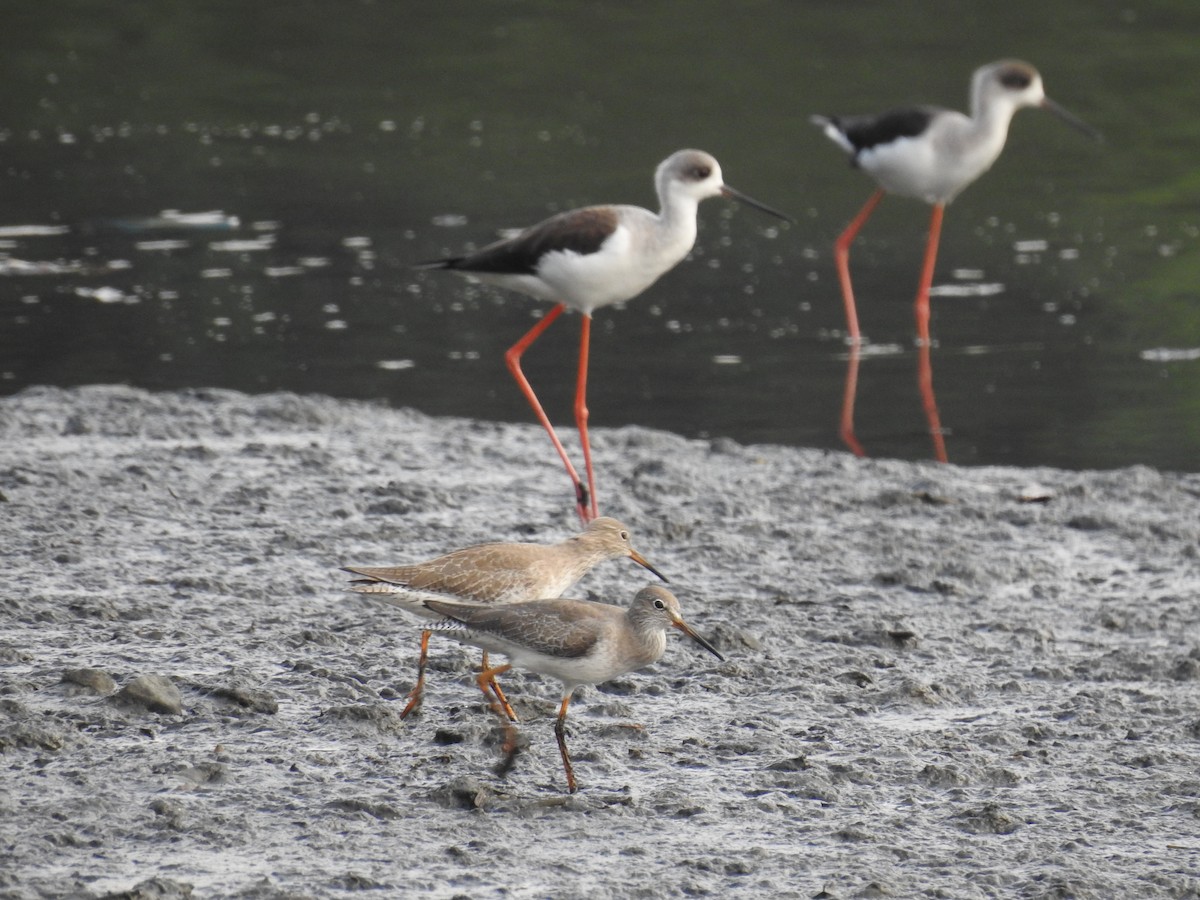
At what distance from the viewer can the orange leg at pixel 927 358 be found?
393 inches

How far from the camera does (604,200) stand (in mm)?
15430

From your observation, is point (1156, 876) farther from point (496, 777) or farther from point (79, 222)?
point (79, 222)

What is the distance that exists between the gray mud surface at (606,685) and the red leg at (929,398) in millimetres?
662

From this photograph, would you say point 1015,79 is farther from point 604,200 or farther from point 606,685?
point 606,685

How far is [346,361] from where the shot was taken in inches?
440

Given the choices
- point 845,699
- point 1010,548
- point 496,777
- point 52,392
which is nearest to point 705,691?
point 845,699

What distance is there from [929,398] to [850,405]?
0.53 meters

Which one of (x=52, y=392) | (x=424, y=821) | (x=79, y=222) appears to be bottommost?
(x=424, y=821)

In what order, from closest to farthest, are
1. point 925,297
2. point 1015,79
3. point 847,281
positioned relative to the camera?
1. point 925,297
2. point 847,281
3. point 1015,79

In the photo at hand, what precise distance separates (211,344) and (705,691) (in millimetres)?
6187

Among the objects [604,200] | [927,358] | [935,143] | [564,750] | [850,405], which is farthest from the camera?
[604,200]

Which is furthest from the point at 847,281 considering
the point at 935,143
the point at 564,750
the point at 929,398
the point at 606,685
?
the point at 564,750

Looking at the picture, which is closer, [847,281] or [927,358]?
[927,358]

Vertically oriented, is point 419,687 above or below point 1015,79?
below
